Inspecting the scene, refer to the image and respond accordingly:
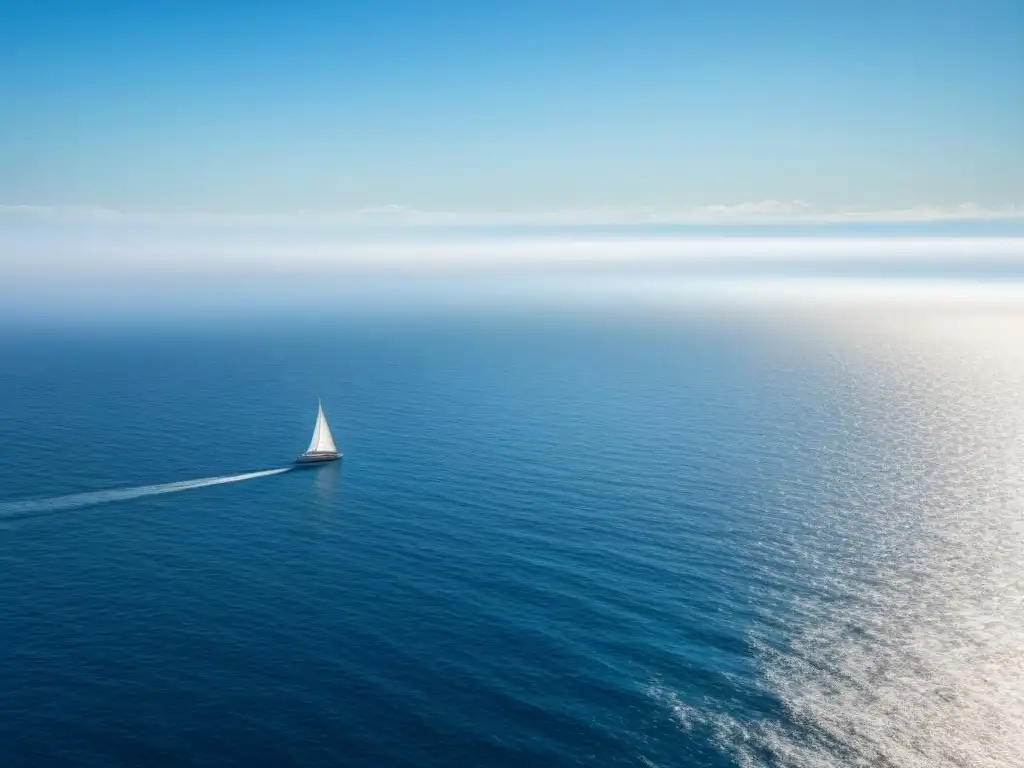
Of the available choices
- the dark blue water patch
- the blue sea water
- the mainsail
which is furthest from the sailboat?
the dark blue water patch

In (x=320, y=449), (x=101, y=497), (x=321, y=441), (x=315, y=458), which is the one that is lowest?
(x=101, y=497)

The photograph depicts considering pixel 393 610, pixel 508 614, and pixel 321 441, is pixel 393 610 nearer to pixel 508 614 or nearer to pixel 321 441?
pixel 508 614

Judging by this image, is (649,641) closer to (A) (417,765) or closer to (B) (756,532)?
(A) (417,765)

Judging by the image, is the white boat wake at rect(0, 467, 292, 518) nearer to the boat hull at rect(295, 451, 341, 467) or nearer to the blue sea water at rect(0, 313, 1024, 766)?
the blue sea water at rect(0, 313, 1024, 766)

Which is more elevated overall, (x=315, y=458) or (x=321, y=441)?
(x=321, y=441)

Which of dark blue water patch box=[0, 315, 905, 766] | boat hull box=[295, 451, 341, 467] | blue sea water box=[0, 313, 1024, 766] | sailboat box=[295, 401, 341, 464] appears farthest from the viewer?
sailboat box=[295, 401, 341, 464]

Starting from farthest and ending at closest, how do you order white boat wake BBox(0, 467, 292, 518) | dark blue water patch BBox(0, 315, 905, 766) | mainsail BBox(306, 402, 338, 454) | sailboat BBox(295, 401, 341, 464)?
mainsail BBox(306, 402, 338, 454)
sailboat BBox(295, 401, 341, 464)
white boat wake BBox(0, 467, 292, 518)
dark blue water patch BBox(0, 315, 905, 766)

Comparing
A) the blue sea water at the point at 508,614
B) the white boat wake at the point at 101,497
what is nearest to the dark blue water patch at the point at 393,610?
the blue sea water at the point at 508,614

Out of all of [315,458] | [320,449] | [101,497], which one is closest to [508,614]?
[315,458]

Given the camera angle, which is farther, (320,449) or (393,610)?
(320,449)
